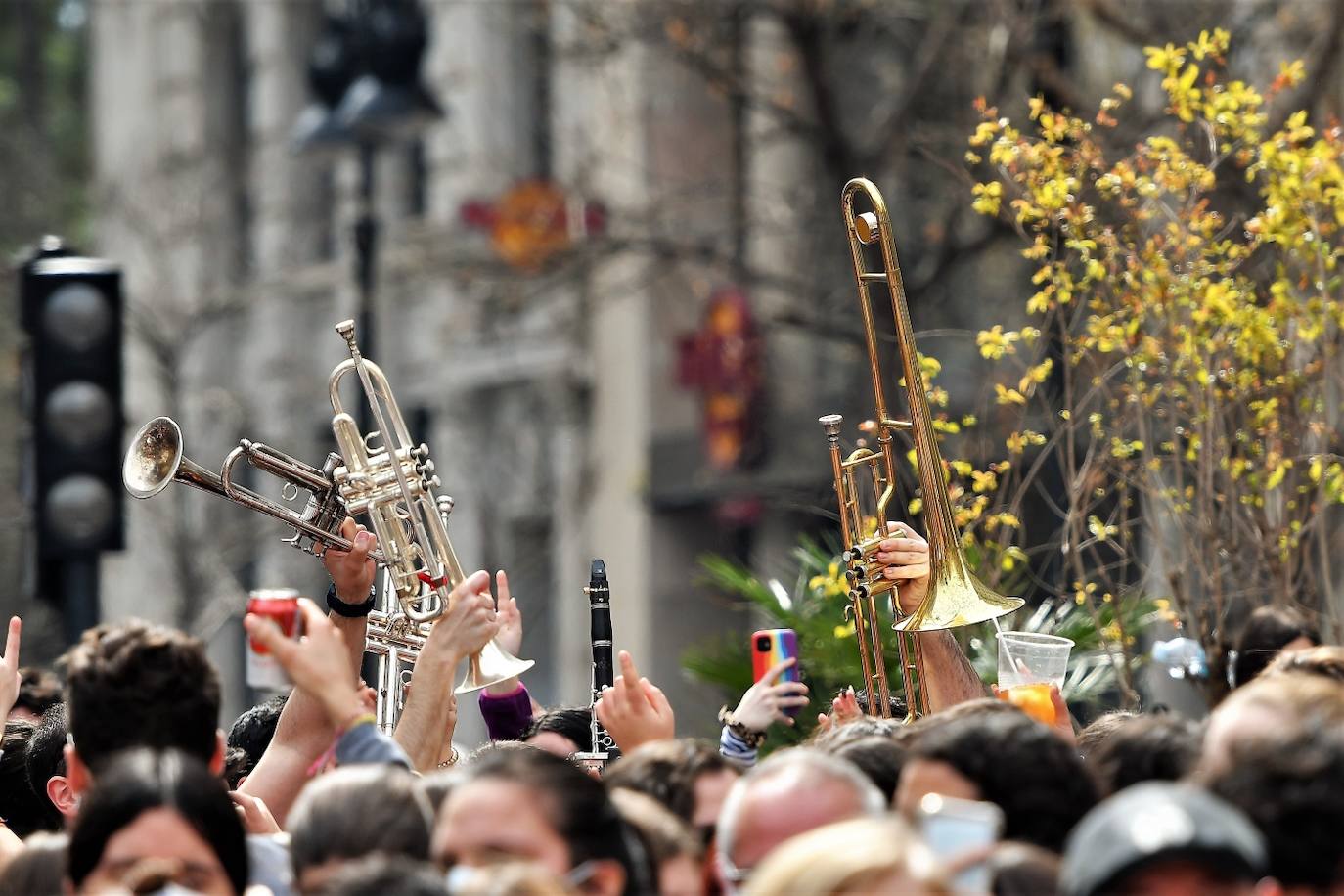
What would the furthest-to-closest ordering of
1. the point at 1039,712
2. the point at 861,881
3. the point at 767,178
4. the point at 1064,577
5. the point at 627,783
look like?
the point at 767,178 < the point at 1064,577 < the point at 1039,712 < the point at 627,783 < the point at 861,881

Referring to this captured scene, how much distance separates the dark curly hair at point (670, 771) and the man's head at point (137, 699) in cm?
84

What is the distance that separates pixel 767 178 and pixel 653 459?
3082 millimetres

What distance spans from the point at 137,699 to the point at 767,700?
1.60m

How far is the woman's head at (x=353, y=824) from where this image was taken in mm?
4293

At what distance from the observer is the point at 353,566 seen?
6414 mm

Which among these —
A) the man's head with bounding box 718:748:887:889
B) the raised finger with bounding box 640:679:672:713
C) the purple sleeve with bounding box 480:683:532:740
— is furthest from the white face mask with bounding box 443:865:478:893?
the purple sleeve with bounding box 480:683:532:740

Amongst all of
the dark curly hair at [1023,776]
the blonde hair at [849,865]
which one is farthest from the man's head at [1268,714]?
the blonde hair at [849,865]

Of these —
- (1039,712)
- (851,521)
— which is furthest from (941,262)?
(1039,712)

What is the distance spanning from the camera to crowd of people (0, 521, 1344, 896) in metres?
3.65

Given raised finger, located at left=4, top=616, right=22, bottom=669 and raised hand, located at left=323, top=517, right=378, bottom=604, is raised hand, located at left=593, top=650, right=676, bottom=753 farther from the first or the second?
raised finger, located at left=4, top=616, right=22, bottom=669

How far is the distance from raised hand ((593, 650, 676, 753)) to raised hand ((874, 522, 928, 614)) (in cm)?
112

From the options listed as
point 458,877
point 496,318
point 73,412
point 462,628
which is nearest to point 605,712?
point 462,628

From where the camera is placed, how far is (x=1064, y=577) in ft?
27.6

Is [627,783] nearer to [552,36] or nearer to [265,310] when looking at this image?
[552,36]
